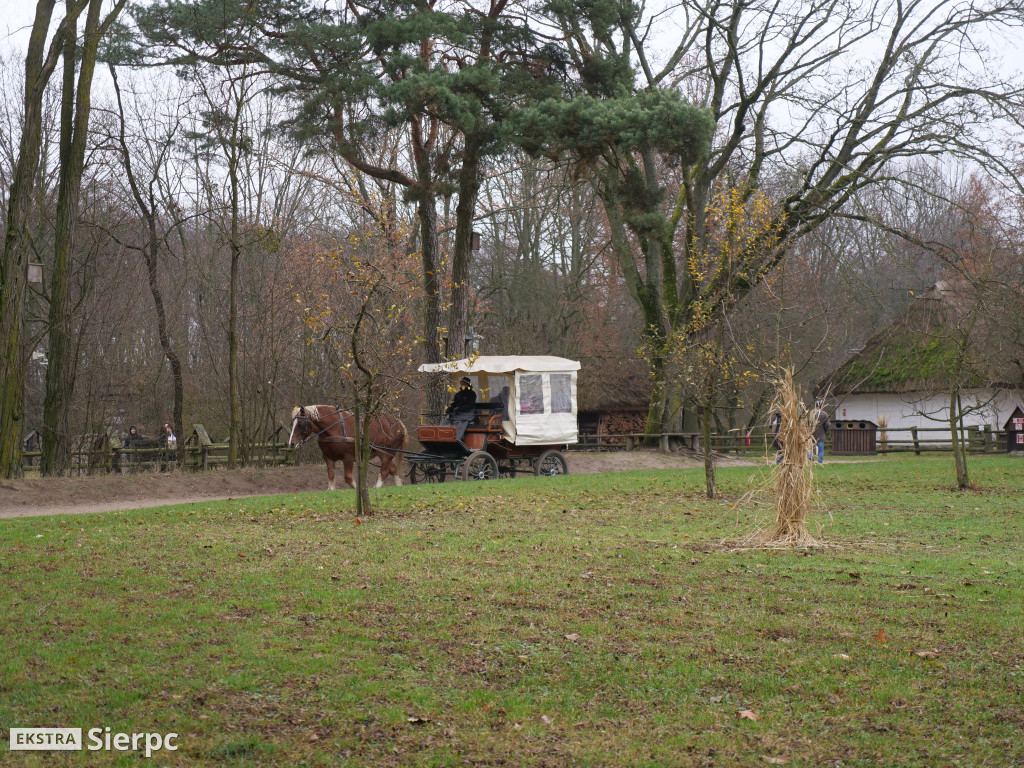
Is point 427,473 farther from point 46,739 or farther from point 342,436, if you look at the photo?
point 46,739

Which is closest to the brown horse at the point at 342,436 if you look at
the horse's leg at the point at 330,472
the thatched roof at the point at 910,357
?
the horse's leg at the point at 330,472

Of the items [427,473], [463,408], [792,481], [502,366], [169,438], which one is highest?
[502,366]

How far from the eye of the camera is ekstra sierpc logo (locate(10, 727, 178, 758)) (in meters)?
4.53

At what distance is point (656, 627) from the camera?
22.0 feet

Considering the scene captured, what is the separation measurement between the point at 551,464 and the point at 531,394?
2.13 m

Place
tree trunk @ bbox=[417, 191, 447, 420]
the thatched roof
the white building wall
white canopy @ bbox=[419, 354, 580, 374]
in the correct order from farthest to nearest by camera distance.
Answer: the white building wall < the thatched roof < tree trunk @ bbox=[417, 191, 447, 420] < white canopy @ bbox=[419, 354, 580, 374]

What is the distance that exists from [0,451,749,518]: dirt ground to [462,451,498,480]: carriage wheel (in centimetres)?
372

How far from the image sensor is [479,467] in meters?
21.5

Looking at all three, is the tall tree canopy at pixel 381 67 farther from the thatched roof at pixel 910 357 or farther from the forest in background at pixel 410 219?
the thatched roof at pixel 910 357

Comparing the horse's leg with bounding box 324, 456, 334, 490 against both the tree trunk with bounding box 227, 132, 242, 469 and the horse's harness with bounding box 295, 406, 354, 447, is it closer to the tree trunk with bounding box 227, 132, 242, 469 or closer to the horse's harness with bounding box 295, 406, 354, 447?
the horse's harness with bounding box 295, 406, 354, 447

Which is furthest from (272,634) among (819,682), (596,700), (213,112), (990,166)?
(990,166)

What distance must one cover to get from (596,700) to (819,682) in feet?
4.14

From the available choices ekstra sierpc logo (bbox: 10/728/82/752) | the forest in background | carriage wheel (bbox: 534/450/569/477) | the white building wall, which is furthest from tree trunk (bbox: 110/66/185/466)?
the white building wall

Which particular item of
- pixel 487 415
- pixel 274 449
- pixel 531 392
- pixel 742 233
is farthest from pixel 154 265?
pixel 742 233
